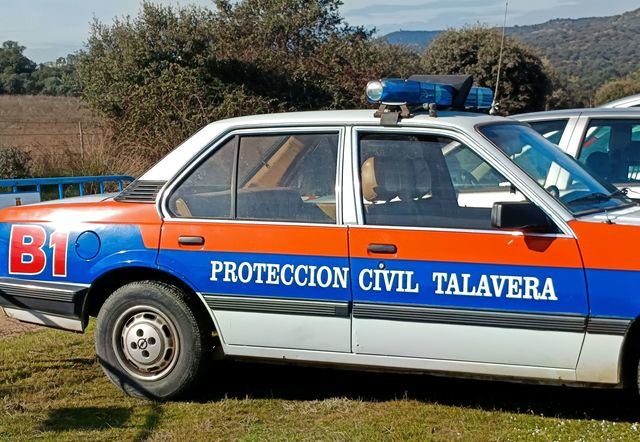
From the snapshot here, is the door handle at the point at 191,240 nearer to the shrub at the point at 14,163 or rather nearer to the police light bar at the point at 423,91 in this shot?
the police light bar at the point at 423,91

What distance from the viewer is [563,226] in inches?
175

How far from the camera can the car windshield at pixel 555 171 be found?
4766 millimetres

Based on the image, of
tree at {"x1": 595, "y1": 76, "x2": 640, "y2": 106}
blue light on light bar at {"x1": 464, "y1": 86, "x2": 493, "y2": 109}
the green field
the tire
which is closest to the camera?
the green field

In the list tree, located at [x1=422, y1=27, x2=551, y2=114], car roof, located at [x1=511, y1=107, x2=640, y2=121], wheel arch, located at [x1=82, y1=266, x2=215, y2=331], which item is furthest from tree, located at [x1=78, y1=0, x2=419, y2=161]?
wheel arch, located at [x1=82, y1=266, x2=215, y2=331]

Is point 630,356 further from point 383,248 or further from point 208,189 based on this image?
point 208,189

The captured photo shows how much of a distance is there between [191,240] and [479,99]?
2.43 meters

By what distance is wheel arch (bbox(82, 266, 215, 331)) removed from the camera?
16.9 feet

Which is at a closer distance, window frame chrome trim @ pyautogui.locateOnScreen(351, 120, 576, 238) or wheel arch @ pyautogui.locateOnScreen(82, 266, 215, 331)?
window frame chrome trim @ pyautogui.locateOnScreen(351, 120, 576, 238)

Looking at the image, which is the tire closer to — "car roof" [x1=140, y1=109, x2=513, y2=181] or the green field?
the green field

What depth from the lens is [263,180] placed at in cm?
518

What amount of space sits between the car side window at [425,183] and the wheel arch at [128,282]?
3.77 feet

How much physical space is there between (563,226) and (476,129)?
758 millimetres

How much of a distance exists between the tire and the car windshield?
203cm

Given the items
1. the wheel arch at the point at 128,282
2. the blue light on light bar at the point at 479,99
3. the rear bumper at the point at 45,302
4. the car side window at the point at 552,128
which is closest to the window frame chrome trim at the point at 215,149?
the wheel arch at the point at 128,282
